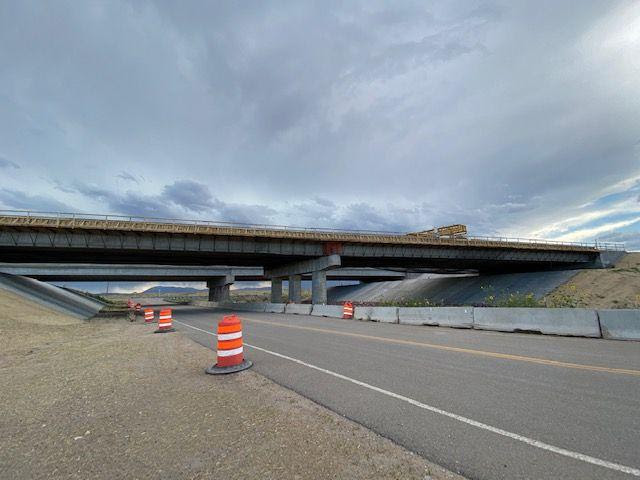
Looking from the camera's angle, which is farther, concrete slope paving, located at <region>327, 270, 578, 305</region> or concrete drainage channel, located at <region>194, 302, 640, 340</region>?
concrete slope paving, located at <region>327, 270, 578, 305</region>

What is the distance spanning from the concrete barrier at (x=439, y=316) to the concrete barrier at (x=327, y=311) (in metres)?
6.27

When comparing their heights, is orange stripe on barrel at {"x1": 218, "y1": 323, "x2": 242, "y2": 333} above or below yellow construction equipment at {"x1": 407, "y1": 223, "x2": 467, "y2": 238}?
below

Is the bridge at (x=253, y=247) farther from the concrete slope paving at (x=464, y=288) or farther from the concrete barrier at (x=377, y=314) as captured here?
the concrete barrier at (x=377, y=314)

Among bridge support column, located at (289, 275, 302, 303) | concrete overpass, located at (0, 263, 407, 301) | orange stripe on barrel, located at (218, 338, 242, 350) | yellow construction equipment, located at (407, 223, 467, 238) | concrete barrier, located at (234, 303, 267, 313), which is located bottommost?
concrete barrier, located at (234, 303, 267, 313)

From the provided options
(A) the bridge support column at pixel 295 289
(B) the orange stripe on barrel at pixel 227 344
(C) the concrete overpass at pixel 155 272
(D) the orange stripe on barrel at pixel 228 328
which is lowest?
(B) the orange stripe on barrel at pixel 227 344

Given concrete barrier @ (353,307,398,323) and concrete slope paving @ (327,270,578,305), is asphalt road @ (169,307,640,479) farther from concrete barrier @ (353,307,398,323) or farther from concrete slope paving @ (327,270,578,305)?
concrete slope paving @ (327,270,578,305)

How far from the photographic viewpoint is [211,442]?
378 cm

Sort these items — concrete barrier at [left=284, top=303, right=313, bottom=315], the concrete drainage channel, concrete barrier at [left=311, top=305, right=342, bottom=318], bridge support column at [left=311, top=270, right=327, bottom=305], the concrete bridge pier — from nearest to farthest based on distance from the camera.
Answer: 1. the concrete drainage channel
2. concrete barrier at [left=311, top=305, right=342, bottom=318]
3. concrete barrier at [left=284, top=303, right=313, bottom=315]
4. the concrete bridge pier
5. bridge support column at [left=311, top=270, right=327, bottom=305]

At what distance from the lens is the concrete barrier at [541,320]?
11.4 meters

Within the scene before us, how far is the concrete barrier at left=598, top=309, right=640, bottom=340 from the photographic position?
34.1 feet

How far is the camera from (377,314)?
20703 mm

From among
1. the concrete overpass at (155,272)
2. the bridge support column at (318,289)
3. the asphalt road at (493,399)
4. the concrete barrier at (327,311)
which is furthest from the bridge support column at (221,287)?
the asphalt road at (493,399)

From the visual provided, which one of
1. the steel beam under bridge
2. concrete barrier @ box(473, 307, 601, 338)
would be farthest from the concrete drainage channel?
the steel beam under bridge

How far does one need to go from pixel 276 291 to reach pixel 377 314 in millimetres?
26818
